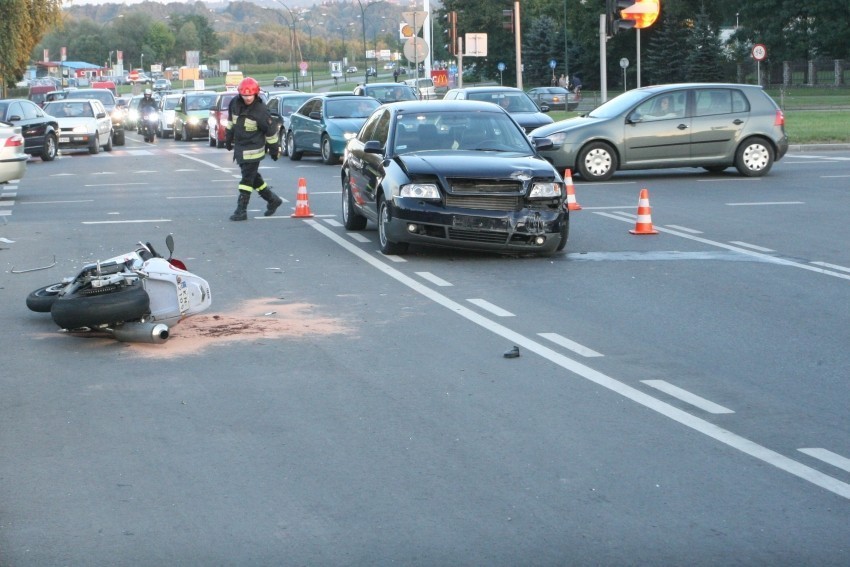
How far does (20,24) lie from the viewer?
5347cm

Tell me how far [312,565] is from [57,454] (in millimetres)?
2103

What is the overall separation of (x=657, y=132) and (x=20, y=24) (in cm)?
3770

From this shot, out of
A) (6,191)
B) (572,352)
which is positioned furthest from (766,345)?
(6,191)

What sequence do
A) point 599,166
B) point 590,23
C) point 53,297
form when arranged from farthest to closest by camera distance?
point 590,23 → point 599,166 → point 53,297

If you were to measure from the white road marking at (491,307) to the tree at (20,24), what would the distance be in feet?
146

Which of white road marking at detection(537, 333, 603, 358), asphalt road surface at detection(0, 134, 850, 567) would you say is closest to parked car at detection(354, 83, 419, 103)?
asphalt road surface at detection(0, 134, 850, 567)

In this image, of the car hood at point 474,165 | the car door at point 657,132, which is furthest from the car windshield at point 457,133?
the car door at point 657,132

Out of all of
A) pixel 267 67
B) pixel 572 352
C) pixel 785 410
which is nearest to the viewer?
pixel 785 410

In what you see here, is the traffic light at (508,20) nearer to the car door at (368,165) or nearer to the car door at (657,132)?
the car door at (657,132)

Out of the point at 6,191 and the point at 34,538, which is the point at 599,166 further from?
the point at 34,538

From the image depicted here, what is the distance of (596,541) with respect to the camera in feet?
16.9

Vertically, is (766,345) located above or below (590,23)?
below

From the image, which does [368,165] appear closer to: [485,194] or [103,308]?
[485,194]

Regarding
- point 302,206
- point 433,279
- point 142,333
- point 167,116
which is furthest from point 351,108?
point 142,333
